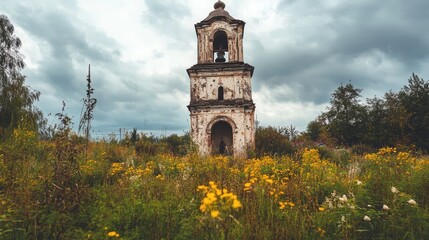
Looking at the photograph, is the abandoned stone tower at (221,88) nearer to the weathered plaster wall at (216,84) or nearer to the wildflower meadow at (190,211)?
the weathered plaster wall at (216,84)

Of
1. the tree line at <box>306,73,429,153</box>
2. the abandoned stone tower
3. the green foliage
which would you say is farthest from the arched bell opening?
the tree line at <box>306,73,429,153</box>

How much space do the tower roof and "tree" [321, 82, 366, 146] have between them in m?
27.0

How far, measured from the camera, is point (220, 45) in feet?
67.5

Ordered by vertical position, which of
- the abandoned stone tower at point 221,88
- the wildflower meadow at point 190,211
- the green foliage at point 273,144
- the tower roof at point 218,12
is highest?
the tower roof at point 218,12

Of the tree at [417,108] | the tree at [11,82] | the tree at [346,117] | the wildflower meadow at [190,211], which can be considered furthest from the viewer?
the tree at [346,117]

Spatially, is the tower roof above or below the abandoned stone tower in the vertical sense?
above

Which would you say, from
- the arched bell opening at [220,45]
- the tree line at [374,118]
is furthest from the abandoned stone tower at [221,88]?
the tree line at [374,118]

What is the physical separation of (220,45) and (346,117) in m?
30.3

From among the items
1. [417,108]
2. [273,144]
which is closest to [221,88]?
[273,144]

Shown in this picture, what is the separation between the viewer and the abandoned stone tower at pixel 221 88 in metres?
18.2

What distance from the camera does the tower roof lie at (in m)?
19.6

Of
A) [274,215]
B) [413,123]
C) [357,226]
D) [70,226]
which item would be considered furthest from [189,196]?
[413,123]

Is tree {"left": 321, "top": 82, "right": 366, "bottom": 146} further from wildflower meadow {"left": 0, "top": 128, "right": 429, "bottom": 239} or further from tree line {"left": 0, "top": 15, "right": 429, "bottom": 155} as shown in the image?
wildflower meadow {"left": 0, "top": 128, "right": 429, "bottom": 239}

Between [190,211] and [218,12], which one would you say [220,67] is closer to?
[218,12]
